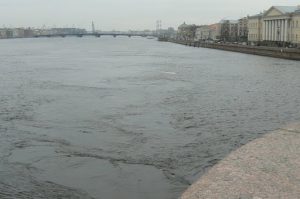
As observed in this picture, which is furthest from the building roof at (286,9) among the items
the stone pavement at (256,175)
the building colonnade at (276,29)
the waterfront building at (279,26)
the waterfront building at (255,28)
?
the stone pavement at (256,175)

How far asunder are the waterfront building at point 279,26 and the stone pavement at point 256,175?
2966 inches

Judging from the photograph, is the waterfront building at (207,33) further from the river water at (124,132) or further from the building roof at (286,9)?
the river water at (124,132)

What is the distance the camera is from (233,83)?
1361 inches

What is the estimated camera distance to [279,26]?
325 ft

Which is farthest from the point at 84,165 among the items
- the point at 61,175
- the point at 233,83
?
the point at 233,83

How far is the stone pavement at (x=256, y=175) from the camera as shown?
850 centimetres

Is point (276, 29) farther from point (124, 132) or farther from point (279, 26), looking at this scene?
point (124, 132)

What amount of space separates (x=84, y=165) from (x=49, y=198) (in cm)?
240

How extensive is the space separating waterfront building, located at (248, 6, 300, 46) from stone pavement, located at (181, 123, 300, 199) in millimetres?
75325

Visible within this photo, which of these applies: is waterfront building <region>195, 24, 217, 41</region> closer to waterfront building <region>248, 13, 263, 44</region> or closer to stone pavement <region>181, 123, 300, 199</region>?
waterfront building <region>248, 13, 263, 44</region>

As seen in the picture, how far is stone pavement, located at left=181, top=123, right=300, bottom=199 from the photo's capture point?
8500 mm

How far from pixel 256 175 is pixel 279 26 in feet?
309

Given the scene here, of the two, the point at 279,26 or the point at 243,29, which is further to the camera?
the point at 243,29

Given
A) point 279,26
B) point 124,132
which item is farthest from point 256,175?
point 279,26
